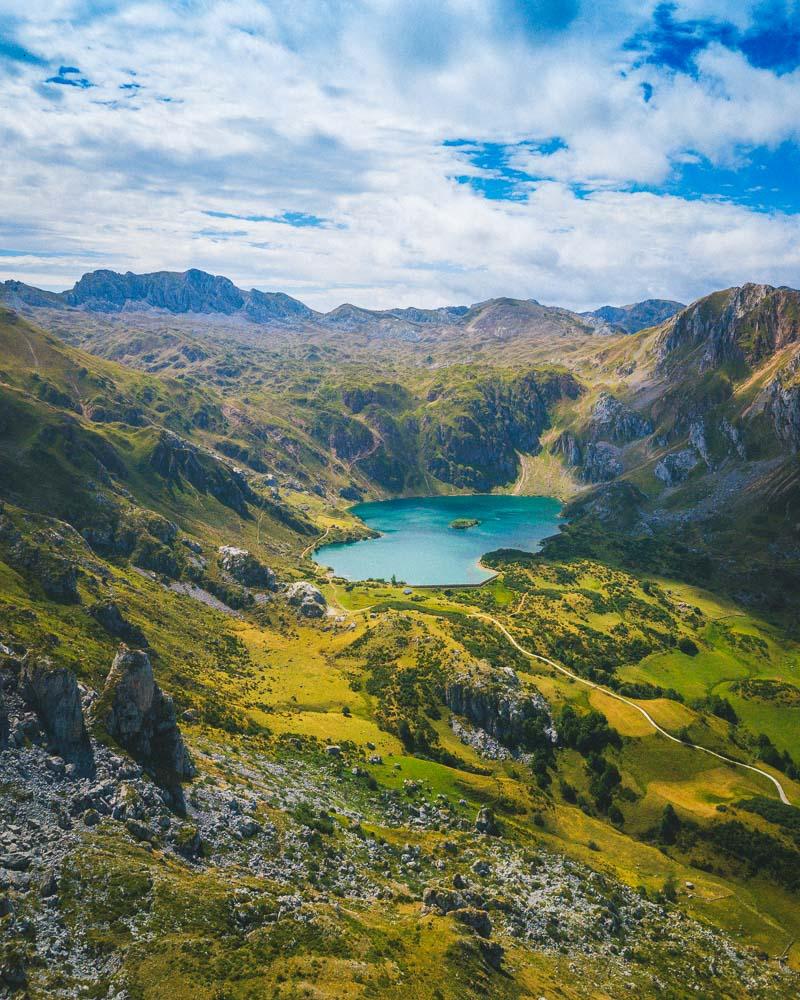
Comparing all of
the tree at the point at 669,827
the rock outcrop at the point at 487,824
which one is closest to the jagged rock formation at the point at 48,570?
the rock outcrop at the point at 487,824

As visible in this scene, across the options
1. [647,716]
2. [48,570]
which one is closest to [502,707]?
[647,716]

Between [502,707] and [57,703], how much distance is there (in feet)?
319

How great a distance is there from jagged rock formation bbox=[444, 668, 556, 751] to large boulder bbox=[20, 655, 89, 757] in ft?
306

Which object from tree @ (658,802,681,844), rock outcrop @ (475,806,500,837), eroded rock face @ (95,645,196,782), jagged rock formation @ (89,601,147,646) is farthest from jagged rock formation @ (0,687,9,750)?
tree @ (658,802,681,844)

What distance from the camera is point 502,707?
455ft

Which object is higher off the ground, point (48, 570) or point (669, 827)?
point (48, 570)

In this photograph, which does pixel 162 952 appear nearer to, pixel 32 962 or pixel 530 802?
pixel 32 962

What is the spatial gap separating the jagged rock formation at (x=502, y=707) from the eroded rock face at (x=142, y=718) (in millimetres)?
77381

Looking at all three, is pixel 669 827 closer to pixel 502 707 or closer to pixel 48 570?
pixel 502 707

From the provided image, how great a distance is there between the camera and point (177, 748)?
77.7 metres

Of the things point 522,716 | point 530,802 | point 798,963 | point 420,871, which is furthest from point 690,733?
point 420,871

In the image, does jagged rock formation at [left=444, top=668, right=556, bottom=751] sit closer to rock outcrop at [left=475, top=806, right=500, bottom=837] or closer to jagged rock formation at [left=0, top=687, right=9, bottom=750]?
rock outcrop at [left=475, top=806, right=500, bottom=837]

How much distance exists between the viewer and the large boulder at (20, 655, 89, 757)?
6481cm

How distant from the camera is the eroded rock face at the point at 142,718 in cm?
7206
